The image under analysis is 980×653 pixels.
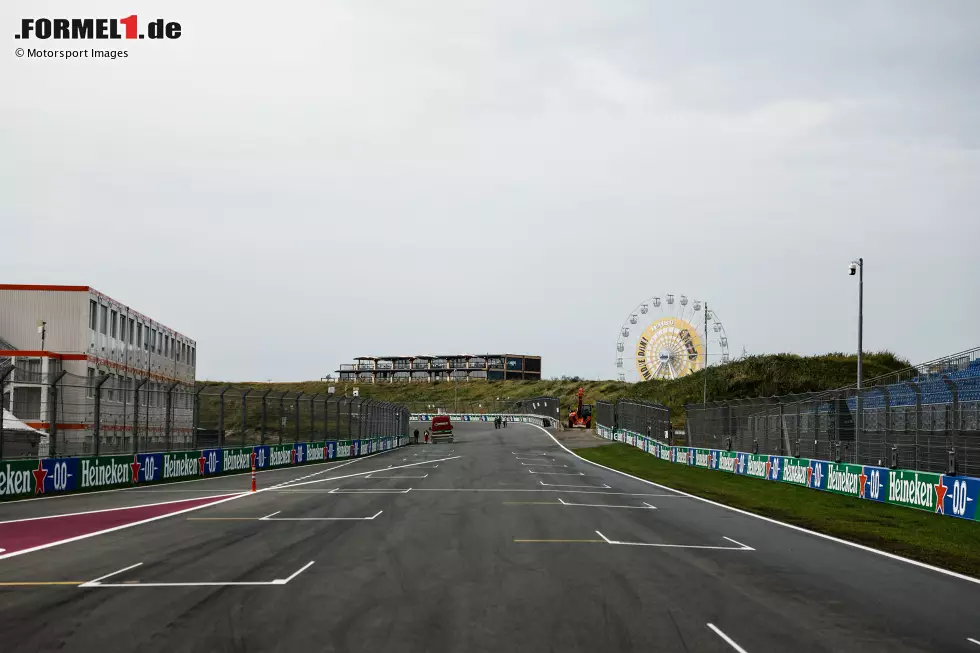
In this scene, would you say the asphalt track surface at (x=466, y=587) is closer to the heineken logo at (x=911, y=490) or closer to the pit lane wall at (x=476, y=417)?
the heineken logo at (x=911, y=490)

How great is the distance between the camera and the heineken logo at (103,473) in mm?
27906

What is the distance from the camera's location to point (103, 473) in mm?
28766

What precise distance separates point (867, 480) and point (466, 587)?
63.7 feet

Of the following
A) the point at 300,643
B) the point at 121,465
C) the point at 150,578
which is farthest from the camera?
the point at 121,465

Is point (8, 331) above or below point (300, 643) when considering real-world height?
above

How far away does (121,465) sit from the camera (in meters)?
29.7

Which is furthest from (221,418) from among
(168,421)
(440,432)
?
(440,432)

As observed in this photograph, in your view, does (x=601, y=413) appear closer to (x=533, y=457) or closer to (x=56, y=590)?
(x=533, y=457)

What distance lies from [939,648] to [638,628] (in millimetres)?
3067

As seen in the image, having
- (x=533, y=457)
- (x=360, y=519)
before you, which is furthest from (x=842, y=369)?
(x=360, y=519)

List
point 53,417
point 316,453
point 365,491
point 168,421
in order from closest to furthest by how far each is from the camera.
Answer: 1. point 53,417
2. point 365,491
3. point 168,421
4. point 316,453

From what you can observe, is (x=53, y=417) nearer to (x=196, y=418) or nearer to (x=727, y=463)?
(x=196, y=418)

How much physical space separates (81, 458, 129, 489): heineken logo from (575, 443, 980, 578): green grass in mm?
19702

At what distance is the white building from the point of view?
27.7m
